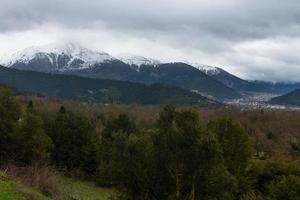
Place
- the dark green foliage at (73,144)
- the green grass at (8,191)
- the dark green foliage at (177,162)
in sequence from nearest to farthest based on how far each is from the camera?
1. the green grass at (8,191)
2. the dark green foliage at (177,162)
3. the dark green foliage at (73,144)

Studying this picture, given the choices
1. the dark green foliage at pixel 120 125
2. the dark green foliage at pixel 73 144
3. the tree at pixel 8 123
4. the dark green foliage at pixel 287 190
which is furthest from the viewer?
the dark green foliage at pixel 120 125

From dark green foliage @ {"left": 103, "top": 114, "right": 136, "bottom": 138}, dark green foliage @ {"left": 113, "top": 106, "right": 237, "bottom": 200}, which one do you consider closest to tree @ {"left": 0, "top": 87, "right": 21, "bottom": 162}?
dark green foliage @ {"left": 103, "top": 114, "right": 136, "bottom": 138}

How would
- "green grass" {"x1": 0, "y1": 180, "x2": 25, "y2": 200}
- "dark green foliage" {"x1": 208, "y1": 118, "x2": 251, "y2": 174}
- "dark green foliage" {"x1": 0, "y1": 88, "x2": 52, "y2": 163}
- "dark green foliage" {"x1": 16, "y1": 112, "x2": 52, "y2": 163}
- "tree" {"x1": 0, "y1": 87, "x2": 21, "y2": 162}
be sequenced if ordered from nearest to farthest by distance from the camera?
"green grass" {"x1": 0, "y1": 180, "x2": 25, "y2": 200} → "dark green foliage" {"x1": 208, "y1": 118, "x2": 251, "y2": 174} → "tree" {"x1": 0, "y1": 87, "x2": 21, "y2": 162} → "dark green foliage" {"x1": 0, "y1": 88, "x2": 52, "y2": 163} → "dark green foliage" {"x1": 16, "y1": 112, "x2": 52, "y2": 163}

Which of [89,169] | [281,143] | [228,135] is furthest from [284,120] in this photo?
[228,135]

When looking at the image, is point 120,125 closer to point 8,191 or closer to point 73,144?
point 73,144

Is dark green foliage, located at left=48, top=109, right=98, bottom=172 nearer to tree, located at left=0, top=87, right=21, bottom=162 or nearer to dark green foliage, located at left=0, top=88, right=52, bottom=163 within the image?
dark green foliage, located at left=0, top=88, right=52, bottom=163

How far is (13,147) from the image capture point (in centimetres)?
5419

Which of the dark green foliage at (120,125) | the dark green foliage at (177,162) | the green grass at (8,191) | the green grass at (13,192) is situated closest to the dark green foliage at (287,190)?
the dark green foliage at (177,162)

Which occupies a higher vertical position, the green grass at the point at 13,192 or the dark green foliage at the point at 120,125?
the green grass at the point at 13,192

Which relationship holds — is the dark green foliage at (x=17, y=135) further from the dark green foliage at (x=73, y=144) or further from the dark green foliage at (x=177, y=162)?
the dark green foliage at (x=177, y=162)

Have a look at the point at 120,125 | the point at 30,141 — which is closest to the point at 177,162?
the point at 30,141

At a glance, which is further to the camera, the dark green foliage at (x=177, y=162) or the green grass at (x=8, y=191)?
the dark green foliage at (x=177, y=162)

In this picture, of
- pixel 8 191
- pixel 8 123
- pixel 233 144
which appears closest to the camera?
pixel 8 191

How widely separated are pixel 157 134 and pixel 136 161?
2397 millimetres
